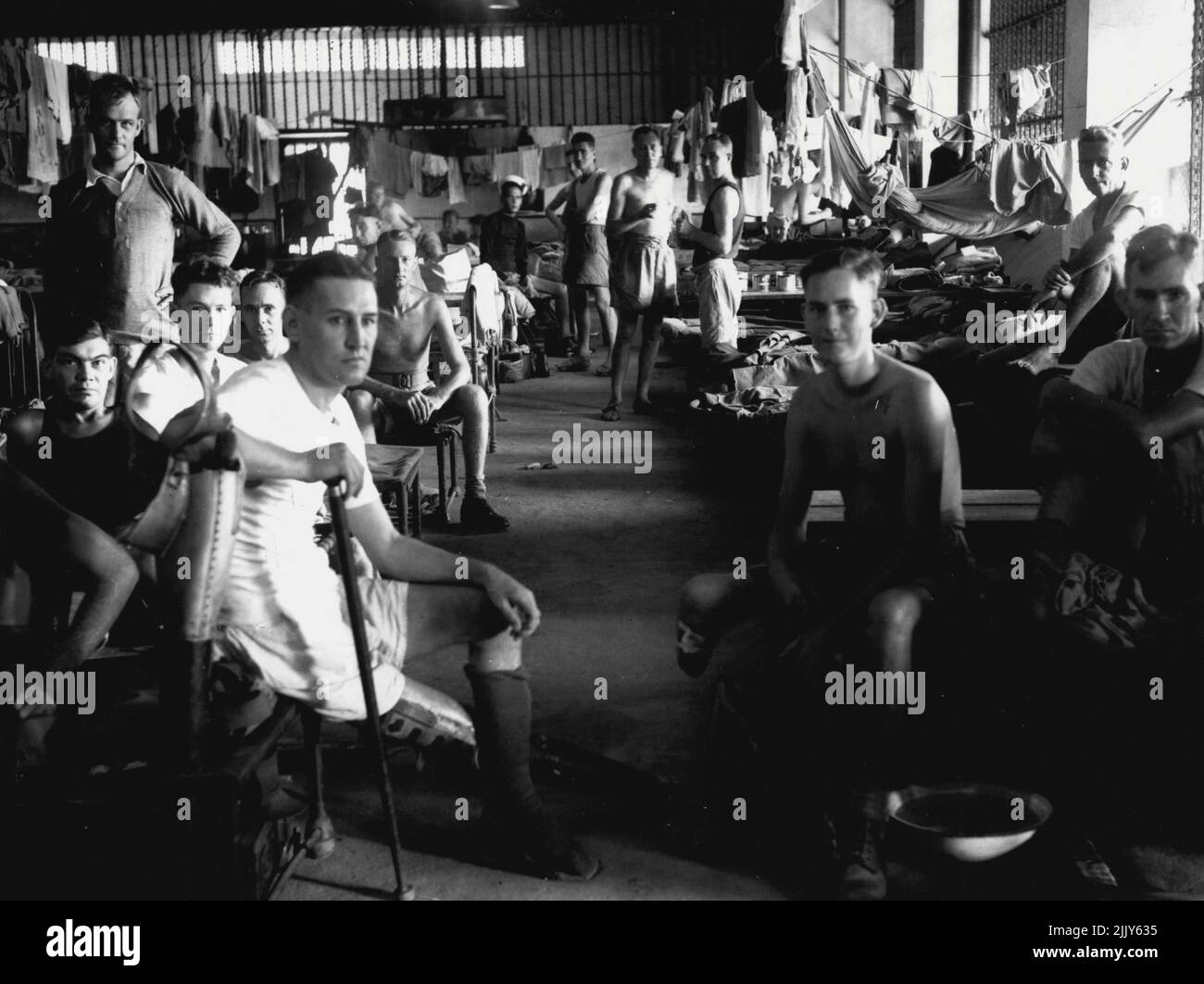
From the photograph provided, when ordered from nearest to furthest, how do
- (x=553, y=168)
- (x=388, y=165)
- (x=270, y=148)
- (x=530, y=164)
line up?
(x=270, y=148) < (x=388, y=165) < (x=530, y=164) < (x=553, y=168)

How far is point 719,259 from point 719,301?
312mm

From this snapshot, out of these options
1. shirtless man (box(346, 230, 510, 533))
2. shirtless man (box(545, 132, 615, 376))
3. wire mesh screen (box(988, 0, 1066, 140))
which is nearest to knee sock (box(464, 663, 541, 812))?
shirtless man (box(346, 230, 510, 533))

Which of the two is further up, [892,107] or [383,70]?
[383,70]

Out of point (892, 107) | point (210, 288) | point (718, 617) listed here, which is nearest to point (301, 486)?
point (718, 617)

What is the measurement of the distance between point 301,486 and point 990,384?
486cm

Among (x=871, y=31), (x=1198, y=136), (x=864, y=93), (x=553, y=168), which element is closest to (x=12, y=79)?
(x=864, y=93)

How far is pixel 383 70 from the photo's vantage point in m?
19.7

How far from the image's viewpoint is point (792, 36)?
9922 mm

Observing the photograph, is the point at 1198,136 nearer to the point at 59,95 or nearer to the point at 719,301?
the point at 719,301

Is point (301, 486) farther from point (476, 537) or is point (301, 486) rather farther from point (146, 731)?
point (476, 537)

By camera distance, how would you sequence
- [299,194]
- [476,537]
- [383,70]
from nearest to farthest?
[476,537]
[299,194]
[383,70]

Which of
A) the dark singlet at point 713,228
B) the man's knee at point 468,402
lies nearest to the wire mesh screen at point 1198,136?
the dark singlet at point 713,228

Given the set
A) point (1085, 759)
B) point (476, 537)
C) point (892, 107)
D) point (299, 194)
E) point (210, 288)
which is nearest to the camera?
point (1085, 759)
